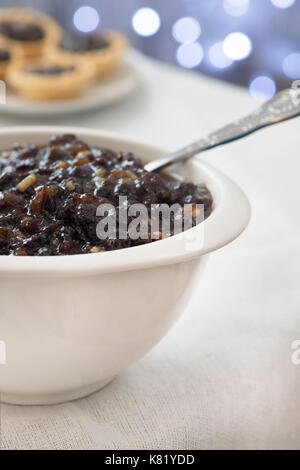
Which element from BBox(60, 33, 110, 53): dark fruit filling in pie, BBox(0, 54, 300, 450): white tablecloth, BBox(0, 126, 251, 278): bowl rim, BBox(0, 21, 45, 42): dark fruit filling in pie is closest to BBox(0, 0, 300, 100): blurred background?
BBox(60, 33, 110, 53): dark fruit filling in pie

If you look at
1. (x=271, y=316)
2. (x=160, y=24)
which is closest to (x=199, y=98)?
(x=271, y=316)

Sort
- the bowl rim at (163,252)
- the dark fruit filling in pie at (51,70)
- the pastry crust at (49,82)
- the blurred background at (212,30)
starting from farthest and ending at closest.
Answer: the blurred background at (212,30) < the dark fruit filling in pie at (51,70) < the pastry crust at (49,82) < the bowl rim at (163,252)

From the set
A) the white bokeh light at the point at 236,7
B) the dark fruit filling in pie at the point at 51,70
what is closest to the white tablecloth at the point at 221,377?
the dark fruit filling in pie at the point at 51,70

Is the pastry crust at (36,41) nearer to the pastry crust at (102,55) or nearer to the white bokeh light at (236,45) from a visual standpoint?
the pastry crust at (102,55)

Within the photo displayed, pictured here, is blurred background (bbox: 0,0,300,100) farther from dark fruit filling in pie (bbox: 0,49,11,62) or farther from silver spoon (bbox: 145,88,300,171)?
silver spoon (bbox: 145,88,300,171)

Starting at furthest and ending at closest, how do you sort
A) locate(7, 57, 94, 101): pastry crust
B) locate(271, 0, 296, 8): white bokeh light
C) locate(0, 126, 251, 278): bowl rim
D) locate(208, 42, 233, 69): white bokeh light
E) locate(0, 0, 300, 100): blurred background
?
locate(208, 42, 233, 69): white bokeh light
locate(0, 0, 300, 100): blurred background
locate(271, 0, 296, 8): white bokeh light
locate(7, 57, 94, 101): pastry crust
locate(0, 126, 251, 278): bowl rim

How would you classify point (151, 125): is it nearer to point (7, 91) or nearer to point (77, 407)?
point (7, 91)
